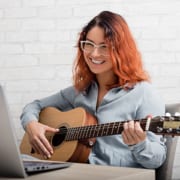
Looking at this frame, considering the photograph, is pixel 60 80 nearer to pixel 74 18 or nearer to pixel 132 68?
pixel 74 18

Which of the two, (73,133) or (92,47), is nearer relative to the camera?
(73,133)

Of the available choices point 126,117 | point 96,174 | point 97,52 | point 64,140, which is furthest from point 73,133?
point 96,174

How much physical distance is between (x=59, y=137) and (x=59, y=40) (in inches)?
30.3

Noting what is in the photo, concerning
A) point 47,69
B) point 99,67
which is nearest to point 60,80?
point 47,69

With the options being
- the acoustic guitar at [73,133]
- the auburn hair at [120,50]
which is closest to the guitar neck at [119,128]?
the acoustic guitar at [73,133]

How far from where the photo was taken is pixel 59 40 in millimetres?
2475

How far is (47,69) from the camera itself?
248 cm

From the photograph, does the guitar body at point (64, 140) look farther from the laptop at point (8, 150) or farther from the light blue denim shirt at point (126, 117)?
the laptop at point (8, 150)

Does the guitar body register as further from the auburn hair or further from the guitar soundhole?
the auburn hair

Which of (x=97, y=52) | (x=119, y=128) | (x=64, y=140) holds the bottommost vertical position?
(x=64, y=140)

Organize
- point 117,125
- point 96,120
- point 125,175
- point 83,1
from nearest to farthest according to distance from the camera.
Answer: point 125,175 → point 117,125 → point 96,120 → point 83,1

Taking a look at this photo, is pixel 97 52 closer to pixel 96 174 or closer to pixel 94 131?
pixel 94 131

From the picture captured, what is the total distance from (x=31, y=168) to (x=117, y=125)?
1.85 feet

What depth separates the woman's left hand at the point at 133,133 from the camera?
1.45 metres
